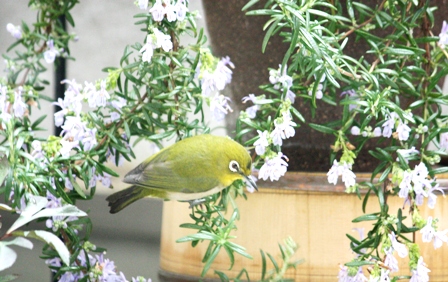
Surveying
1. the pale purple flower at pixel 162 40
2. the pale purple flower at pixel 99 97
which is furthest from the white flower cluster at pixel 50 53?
the pale purple flower at pixel 162 40

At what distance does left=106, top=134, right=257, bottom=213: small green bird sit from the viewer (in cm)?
97

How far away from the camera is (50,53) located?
1210 millimetres

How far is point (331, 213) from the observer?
1021 mm

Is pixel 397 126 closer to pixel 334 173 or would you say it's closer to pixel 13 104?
pixel 334 173

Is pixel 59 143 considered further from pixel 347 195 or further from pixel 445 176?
pixel 445 176

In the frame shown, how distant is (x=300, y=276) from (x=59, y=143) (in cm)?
43

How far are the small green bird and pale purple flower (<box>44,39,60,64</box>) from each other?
12.5 inches

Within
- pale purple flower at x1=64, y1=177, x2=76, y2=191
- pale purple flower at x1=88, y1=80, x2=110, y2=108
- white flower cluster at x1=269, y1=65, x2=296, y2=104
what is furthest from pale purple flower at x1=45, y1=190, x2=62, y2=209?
white flower cluster at x1=269, y1=65, x2=296, y2=104

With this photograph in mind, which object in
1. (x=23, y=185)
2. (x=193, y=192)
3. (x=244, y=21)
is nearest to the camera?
(x=23, y=185)

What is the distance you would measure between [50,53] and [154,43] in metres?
0.40

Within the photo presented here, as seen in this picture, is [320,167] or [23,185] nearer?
[23,185]

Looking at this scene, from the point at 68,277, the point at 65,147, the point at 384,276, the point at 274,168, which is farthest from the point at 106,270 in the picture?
the point at 384,276

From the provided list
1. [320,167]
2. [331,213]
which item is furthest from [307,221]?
[320,167]

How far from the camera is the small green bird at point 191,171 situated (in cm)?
97
